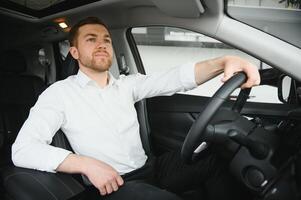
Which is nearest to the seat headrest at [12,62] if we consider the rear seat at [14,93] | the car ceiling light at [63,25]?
the rear seat at [14,93]

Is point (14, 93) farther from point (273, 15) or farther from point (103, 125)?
point (273, 15)

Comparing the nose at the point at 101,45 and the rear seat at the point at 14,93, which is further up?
the nose at the point at 101,45

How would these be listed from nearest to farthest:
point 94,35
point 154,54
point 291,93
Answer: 1. point 291,93
2. point 94,35
3. point 154,54

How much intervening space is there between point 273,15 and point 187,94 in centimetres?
98

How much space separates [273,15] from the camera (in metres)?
1.63

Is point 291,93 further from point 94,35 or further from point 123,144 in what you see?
point 94,35

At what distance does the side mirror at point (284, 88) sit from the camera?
177cm

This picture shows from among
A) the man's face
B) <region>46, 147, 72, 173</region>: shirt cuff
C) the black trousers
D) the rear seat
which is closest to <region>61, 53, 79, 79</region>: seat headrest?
the man's face

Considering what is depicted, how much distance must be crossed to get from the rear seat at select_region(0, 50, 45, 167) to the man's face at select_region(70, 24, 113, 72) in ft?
2.64

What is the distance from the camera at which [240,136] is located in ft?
3.73

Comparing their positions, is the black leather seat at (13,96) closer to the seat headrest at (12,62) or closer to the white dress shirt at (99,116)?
the seat headrest at (12,62)

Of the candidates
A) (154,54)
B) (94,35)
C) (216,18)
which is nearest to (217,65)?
(216,18)

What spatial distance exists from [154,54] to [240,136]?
5.58 ft

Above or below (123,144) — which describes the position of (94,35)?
above
